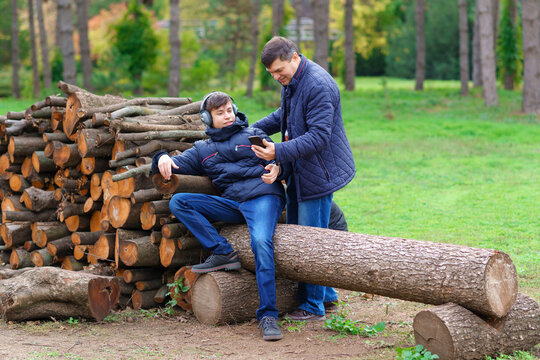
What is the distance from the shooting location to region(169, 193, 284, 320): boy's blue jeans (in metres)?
5.25

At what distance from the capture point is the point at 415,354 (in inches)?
173

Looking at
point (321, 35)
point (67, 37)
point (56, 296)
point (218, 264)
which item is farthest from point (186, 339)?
point (67, 37)

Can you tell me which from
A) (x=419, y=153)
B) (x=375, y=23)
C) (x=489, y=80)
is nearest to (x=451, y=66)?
(x=375, y=23)

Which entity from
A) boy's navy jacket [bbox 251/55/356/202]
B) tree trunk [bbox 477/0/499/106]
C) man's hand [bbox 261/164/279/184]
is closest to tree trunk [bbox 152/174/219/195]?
man's hand [bbox 261/164/279/184]

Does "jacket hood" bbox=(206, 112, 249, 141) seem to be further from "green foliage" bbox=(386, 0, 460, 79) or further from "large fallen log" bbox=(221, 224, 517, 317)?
"green foliage" bbox=(386, 0, 460, 79)

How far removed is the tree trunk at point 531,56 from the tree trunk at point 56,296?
16381 millimetres

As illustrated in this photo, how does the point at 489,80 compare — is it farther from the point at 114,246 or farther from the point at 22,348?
the point at 22,348

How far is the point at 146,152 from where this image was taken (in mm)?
6270

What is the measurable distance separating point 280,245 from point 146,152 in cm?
172

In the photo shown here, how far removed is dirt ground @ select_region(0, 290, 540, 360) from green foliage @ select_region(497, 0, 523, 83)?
25.1 metres

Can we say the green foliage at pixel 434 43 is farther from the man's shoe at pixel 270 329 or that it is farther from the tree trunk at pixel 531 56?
the man's shoe at pixel 270 329

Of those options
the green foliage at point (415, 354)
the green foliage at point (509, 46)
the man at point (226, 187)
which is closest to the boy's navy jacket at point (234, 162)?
the man at point (226, 187)

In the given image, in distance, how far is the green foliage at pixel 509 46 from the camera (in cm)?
2838

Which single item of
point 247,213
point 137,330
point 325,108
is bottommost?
point 137,330
